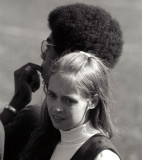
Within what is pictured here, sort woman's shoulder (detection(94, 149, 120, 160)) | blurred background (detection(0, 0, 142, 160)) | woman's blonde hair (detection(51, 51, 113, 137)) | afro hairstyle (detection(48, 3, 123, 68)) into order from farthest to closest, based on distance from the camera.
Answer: blurred background (detection(0, 0, 142, 160))
afro hairstyle (detection(48, 3, 123, 68))
woman's blonde hair (detection(51, 51, 113, 137))
woman's shoulder (detection(94, 149, 120, 160))

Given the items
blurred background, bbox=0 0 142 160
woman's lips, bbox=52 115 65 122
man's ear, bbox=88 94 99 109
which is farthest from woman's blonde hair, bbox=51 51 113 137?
blurred background, bbox=0 0 142 160

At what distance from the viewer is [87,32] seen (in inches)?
103

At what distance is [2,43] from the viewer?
6910mm

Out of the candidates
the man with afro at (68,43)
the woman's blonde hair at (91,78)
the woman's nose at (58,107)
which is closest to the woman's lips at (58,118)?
the woman's nose at (58,107)

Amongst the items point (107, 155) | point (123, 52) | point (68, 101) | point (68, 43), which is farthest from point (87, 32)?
point (123, 52)

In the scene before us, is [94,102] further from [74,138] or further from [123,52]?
[123,52]

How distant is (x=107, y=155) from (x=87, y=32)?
0.62 m

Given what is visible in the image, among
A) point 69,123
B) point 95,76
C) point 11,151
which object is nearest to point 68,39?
point 95,76

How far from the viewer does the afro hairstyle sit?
103 inches

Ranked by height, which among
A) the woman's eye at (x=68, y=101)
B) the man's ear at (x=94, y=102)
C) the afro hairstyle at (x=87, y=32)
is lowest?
the man's ear at (x=94, y=102)

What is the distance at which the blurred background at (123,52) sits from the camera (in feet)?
19.4

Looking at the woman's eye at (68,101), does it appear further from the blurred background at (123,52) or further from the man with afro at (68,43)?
the blurred background at (123,52)

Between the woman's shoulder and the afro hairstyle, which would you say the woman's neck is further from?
the afro hairstyle

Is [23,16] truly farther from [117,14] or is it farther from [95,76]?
[95,76]
